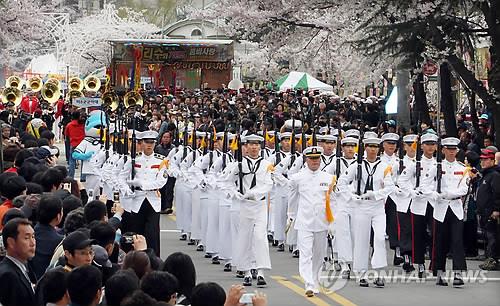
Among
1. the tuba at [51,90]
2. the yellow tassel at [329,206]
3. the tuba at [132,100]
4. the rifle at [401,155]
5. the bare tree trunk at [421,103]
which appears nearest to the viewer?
the yellow tassel at [329,206]

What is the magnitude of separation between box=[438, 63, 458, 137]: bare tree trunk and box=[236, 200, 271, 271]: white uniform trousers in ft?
37.0

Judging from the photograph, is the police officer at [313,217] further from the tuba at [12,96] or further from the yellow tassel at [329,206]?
the tuba at [12,96]

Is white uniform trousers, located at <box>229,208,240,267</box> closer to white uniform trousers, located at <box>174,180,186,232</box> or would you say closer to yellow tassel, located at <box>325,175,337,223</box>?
yellow tassel, located at <box>325,175,337,223</box>

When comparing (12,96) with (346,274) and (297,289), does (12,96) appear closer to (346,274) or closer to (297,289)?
(346,274)

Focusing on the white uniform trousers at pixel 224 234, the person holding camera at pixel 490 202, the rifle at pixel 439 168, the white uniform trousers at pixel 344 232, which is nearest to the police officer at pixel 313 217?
the white uniform trousers at pixel 344 232

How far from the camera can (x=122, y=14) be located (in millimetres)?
97438

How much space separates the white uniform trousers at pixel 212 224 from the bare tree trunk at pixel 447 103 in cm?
896

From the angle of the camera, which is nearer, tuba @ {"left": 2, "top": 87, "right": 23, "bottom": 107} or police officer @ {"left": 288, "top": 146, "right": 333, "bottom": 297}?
police officer @ {"left": 288, "top": 146, "right": 333, "bottom": 297}

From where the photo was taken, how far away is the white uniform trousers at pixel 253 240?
17.9m

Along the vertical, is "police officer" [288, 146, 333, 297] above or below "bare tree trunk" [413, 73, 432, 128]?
below

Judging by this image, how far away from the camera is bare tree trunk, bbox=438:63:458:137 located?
29233mm

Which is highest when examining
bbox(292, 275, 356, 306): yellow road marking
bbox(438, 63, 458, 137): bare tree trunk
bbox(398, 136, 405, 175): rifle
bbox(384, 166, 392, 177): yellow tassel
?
bbox(438, 63, 458, 137): bare tree trunk

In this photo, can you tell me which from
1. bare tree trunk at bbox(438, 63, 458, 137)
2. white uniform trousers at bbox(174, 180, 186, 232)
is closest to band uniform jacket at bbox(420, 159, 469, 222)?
white uniform trousers at bbox(174, 180, 186, 232)

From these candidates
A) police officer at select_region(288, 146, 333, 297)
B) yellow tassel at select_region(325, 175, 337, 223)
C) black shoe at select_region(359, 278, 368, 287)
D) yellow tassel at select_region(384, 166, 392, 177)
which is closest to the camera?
police officer at select_region(288, 146, 333, 297)
